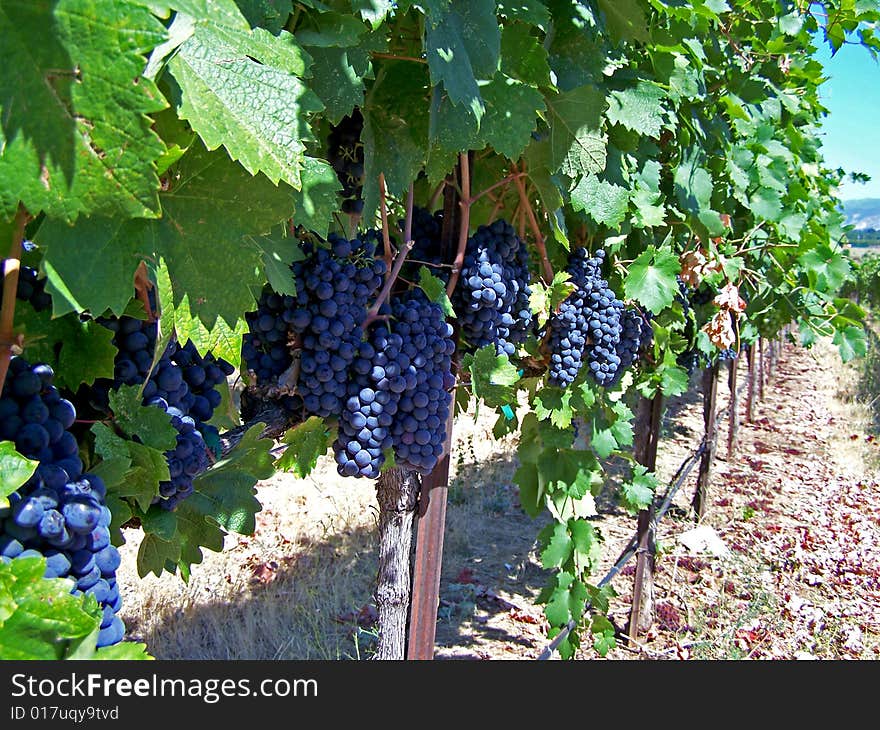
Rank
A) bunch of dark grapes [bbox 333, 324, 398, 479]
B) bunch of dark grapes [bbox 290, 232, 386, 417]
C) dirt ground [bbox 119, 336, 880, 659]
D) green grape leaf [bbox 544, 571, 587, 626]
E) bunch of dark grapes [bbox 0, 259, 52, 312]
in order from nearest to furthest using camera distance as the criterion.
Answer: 1. bunch of dark grapes [bbox 0, 259, 52, 312]
2. bunch of dark grapes [bbox 290, 232, 386, 417]
3. bunch of dark grapes [bbox 333, 324, 398, 479]
4. green grape leaf [bbox 544, 571, 587, 626]
5. dirt ground [bbox 119, 336, 880, 659]

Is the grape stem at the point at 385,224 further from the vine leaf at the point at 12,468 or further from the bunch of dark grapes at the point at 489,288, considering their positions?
the vine leaf at the point at 12,468

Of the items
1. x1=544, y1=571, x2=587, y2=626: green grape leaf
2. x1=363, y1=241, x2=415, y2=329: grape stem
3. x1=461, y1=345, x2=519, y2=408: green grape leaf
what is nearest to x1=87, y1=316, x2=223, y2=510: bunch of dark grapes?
x1=363, y1=241, x2=415, y2=329: grape stem

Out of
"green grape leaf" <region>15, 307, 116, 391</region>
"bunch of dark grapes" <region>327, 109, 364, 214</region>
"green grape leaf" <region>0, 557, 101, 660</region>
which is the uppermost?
"bunch of dark grapes" <region>327, 109, 364, 214</region>

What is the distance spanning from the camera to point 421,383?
5.49ft

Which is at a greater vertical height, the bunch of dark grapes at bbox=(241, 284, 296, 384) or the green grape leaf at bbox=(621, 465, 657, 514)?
the green grape leaf at bbox=(621, 465, 657, 514)

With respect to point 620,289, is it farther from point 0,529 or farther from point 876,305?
point 876,305

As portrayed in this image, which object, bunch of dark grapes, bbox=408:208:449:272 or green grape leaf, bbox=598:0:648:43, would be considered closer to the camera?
green grape leaf, bbox=598:0:648:43

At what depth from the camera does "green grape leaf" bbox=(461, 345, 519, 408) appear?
1.94m

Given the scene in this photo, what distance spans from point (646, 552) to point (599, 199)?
2911 millimetres

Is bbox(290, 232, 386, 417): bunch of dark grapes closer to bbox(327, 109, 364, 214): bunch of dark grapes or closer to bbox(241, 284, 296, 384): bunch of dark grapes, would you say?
bbox(241, 284, 296, 384): bunch of dark grapes

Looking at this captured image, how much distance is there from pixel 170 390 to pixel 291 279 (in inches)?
10.4

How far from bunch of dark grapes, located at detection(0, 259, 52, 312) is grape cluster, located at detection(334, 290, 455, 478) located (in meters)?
0.73

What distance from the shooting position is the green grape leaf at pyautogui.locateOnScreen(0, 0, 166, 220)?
1.88 feet

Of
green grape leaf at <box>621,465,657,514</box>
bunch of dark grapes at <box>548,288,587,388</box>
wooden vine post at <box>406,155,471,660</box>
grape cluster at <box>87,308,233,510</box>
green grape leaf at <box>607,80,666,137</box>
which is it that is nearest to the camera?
grape cluster at <box>87,308,233,510</box>
